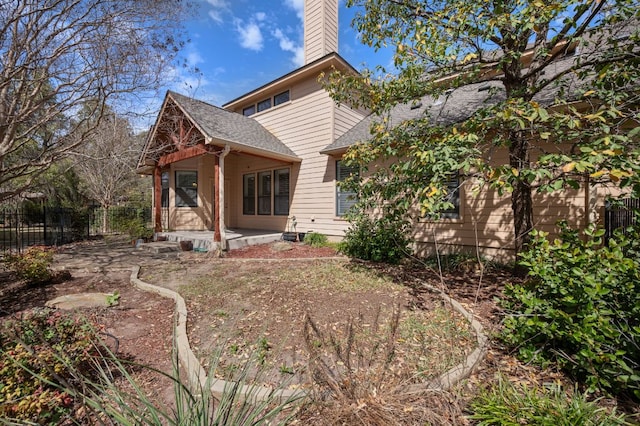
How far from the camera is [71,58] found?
5512mm

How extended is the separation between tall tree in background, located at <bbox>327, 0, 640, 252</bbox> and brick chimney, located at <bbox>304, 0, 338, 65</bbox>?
5.71 metres

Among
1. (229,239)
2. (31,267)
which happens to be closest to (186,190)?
(229,239)

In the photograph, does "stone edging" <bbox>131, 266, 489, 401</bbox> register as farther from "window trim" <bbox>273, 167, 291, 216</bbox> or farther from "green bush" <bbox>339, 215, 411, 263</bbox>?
"window trim" <bbox>273, 167, 291, 216</bbox>

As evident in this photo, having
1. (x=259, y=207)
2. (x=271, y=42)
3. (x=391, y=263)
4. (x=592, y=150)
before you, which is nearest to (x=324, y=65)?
(x=271, y=42)

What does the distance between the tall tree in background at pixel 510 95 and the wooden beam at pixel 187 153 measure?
4694mm

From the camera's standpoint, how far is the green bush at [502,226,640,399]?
7.29 feet

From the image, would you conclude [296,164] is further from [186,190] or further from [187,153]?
[186,190]

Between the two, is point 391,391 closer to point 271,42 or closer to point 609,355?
point 609,355

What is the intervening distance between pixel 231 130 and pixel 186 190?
4.27 metres

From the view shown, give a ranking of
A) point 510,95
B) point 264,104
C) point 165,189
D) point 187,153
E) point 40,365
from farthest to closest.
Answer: point 165,189
point 264,104
point 187,153
point 510,95
point 40,365

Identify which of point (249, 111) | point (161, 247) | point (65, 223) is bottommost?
point (161, 247)

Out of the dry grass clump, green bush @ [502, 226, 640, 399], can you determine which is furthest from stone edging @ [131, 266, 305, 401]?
green bush @ [502, 226, 640, 399]

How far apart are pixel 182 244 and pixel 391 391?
8376mm

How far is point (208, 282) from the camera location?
5.36 m
